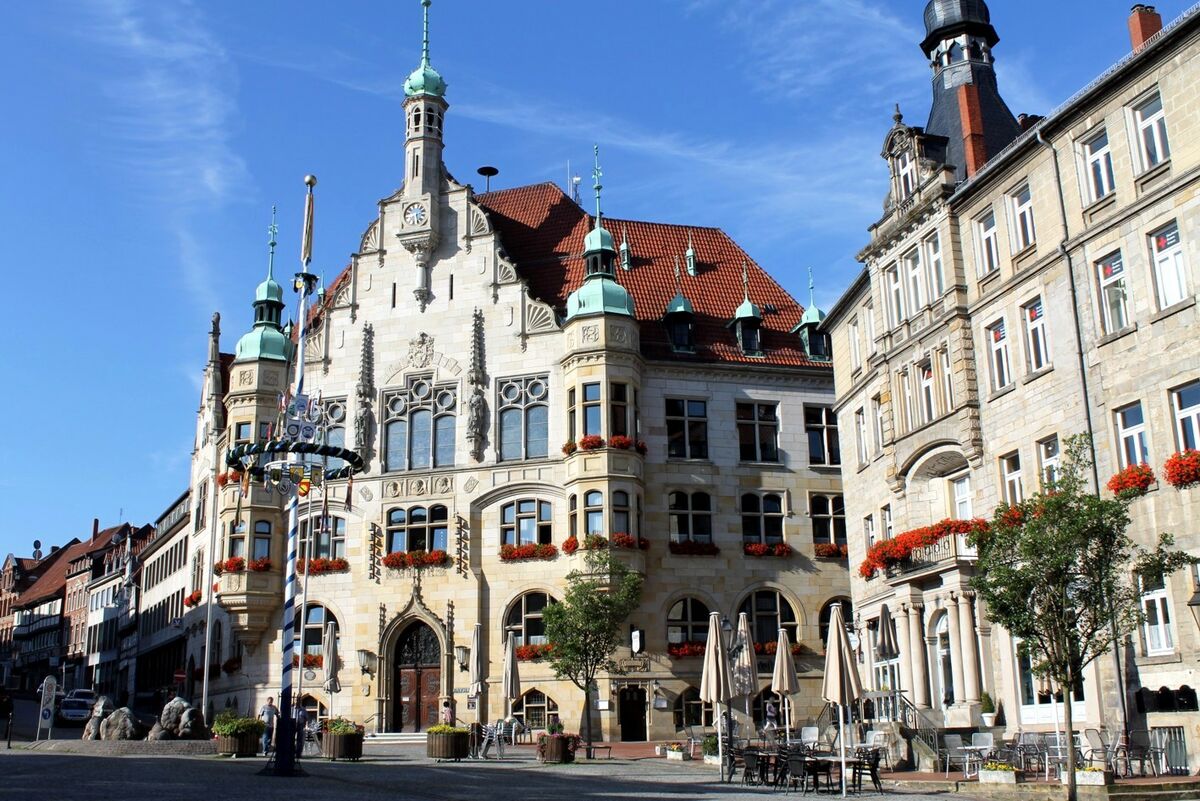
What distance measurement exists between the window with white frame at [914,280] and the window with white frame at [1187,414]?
10.1 metres

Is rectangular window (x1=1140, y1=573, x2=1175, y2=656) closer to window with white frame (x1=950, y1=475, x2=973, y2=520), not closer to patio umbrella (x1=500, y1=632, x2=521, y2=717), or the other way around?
window with white frame (x1=950, y1=475, x2=973, y2=520)

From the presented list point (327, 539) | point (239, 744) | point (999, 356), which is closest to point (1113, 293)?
point (999, 356)

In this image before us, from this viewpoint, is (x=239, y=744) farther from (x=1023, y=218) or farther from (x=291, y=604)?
(x=1023, y=218)

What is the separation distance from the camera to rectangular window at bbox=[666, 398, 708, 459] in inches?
1805

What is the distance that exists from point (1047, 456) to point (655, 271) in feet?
83.6

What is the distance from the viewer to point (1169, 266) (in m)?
25.1

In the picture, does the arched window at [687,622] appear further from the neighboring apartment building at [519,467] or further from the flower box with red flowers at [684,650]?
the flower box with red flowers at [684,650]

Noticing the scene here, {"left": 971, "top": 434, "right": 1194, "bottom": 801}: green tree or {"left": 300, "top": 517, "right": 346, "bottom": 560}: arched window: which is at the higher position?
{"left": 300, "top": 517, "right": 346, "bottom": 560}: arched window

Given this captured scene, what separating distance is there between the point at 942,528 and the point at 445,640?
19884 millimetres

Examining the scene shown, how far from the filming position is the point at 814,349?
48531mm

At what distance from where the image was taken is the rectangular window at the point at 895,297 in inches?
1391

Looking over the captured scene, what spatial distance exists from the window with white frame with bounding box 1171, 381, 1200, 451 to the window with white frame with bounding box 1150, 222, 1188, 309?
1.80 m

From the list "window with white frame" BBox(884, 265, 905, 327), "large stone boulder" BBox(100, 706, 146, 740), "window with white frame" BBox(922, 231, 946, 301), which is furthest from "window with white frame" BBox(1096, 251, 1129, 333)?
"large stone boulder" BBox(100, 706, 146, 740)

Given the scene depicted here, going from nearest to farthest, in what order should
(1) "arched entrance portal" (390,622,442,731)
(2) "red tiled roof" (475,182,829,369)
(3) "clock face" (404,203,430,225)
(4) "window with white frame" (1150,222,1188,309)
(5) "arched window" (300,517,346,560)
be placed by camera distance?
(4) "window with white frame" (1150,222,1188,309) < (1) "arched entrance portal" (390,622,442,731) < (5) "arched window" (300,517,346,560) < (2) "red tiled roof" (475,182,829,369) < (3) "clock face" (404,203,430,225)
